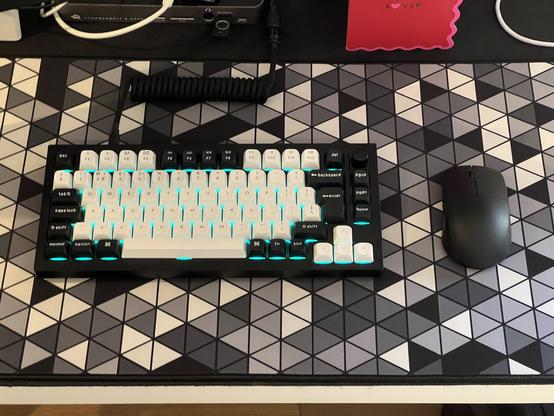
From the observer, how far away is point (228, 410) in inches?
48.7

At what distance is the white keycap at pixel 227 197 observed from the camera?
0.77m

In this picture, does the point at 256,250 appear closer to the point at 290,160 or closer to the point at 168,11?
the point at 290,160

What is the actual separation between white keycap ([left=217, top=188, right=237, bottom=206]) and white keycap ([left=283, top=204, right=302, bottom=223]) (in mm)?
63

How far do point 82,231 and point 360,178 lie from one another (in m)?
0.34

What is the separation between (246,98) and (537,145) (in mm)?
393

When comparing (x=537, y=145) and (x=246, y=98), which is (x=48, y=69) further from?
(x=537, y=145)

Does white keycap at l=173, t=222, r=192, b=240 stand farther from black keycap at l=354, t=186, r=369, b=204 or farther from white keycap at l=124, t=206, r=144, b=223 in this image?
black keycap at l=354, t=186, r=369, b=204

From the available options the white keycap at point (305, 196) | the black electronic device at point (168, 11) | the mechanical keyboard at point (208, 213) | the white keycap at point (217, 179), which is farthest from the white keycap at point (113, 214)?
the black electronic device at point (168, 11)

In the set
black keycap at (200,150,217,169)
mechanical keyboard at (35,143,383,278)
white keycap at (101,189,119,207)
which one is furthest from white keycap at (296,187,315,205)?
white keycap at (101,189,119,207)

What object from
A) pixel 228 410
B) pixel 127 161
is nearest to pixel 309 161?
pixel 127 161

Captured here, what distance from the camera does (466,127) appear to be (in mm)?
869

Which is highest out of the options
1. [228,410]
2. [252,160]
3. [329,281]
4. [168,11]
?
[168,11]

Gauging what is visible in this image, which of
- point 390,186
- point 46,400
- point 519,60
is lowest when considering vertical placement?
point 46,400

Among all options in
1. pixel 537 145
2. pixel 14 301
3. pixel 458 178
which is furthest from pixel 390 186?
pixel 14 301
